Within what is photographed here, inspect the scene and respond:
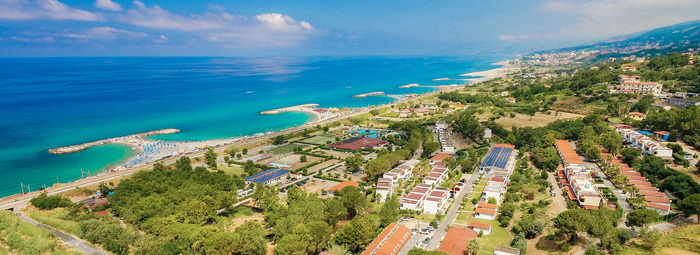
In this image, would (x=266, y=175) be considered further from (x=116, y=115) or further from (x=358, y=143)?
(x=116, y=115)

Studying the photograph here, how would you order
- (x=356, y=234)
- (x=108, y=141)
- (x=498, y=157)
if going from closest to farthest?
1. (x=356, y=234)
2. (x=498, y=157)
3. (x=108, y=141)

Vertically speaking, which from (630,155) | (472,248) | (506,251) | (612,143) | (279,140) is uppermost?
(612,143)

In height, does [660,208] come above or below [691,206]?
below

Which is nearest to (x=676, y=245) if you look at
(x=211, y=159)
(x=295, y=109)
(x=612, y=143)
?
(x=612, y=143)

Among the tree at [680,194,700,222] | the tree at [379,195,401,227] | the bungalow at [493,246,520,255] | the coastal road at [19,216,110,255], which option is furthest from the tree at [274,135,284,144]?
the tree at [680,194,700,222]

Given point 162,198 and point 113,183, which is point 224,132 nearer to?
point 113,183

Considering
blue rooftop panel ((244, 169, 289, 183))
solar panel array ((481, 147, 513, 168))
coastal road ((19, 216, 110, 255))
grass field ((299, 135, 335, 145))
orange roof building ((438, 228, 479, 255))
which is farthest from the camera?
grass field ((299, 135, 335, 145))

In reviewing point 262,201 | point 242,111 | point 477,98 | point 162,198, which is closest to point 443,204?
point 262,201

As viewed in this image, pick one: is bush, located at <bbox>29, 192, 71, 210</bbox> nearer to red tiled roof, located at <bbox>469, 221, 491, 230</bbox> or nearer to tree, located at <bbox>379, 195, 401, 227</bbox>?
tree, located at <bbox>379, 195, 401, 227</bbox>
